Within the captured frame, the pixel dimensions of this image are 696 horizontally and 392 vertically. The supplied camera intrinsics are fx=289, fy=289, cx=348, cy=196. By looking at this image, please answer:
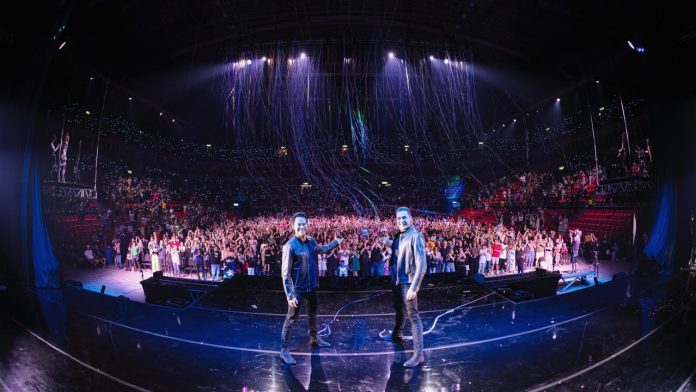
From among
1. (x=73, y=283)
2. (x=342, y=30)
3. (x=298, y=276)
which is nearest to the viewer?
(x=298, y=276)

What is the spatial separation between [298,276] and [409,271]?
1251 mm

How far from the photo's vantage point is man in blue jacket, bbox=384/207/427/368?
300cm

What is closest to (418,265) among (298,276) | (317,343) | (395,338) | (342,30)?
(395,338)

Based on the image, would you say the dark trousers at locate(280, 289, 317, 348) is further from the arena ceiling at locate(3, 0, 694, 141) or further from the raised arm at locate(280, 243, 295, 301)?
the arena ceiling at locate(3, 0, 694, 141)

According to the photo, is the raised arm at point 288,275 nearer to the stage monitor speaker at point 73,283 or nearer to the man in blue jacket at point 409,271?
the man in blue jacket at point 409,271

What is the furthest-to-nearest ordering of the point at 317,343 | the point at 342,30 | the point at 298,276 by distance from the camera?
the point at 342,30 < the point at 317,343 < the point at 298,276

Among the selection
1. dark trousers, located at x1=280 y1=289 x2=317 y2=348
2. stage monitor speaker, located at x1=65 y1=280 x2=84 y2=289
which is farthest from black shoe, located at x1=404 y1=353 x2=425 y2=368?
stage monitor speaker, located at x1=65 y1=280 x2=84 y2=289

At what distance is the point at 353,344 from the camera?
11.6ft

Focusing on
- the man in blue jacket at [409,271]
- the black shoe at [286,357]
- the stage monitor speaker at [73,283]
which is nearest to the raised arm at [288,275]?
the black shoe at [286,357]

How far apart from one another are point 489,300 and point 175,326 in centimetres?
499

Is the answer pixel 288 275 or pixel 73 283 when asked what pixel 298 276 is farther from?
pixel 73 283

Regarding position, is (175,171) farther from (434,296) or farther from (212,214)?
(434,296)

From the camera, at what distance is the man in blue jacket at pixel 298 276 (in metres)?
3.11

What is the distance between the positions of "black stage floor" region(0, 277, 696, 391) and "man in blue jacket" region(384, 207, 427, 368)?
0.30 meters
